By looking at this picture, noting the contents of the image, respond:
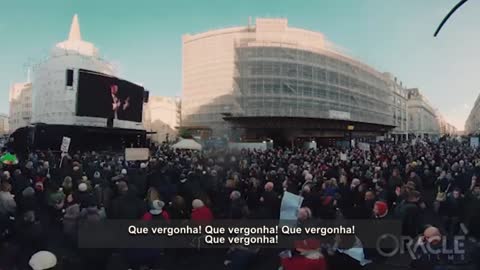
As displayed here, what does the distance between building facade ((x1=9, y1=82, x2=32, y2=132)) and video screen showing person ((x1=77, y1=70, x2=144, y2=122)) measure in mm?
85748

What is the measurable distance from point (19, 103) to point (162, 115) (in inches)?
1555

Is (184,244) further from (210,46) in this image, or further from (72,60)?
(210,46)

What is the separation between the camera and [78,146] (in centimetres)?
3152

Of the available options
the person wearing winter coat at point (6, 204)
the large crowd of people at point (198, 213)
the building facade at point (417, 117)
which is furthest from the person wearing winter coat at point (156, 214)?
the building facade at point (417, 117)

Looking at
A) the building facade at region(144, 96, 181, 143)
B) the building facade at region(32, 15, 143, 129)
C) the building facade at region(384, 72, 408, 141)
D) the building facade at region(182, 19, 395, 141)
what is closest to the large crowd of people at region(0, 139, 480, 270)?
the building facade at region(182, 19, 395, 141)

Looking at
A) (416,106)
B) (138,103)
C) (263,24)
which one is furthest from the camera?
(416,106)

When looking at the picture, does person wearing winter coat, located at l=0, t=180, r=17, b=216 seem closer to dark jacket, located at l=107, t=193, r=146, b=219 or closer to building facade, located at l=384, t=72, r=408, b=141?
dark jacket, located at l=107, t=193, r=146, b=219

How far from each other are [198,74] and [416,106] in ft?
378

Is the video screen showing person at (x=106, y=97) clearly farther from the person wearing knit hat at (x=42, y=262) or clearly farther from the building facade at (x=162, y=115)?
the building facade at (x=162, y=115)

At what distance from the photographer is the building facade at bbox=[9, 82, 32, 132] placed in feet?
367

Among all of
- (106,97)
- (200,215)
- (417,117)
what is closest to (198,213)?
(200,215)

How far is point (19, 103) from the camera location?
377 feet

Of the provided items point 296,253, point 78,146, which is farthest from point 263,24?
point 296,253

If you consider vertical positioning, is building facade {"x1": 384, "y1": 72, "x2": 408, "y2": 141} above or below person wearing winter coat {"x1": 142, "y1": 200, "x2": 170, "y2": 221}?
above
